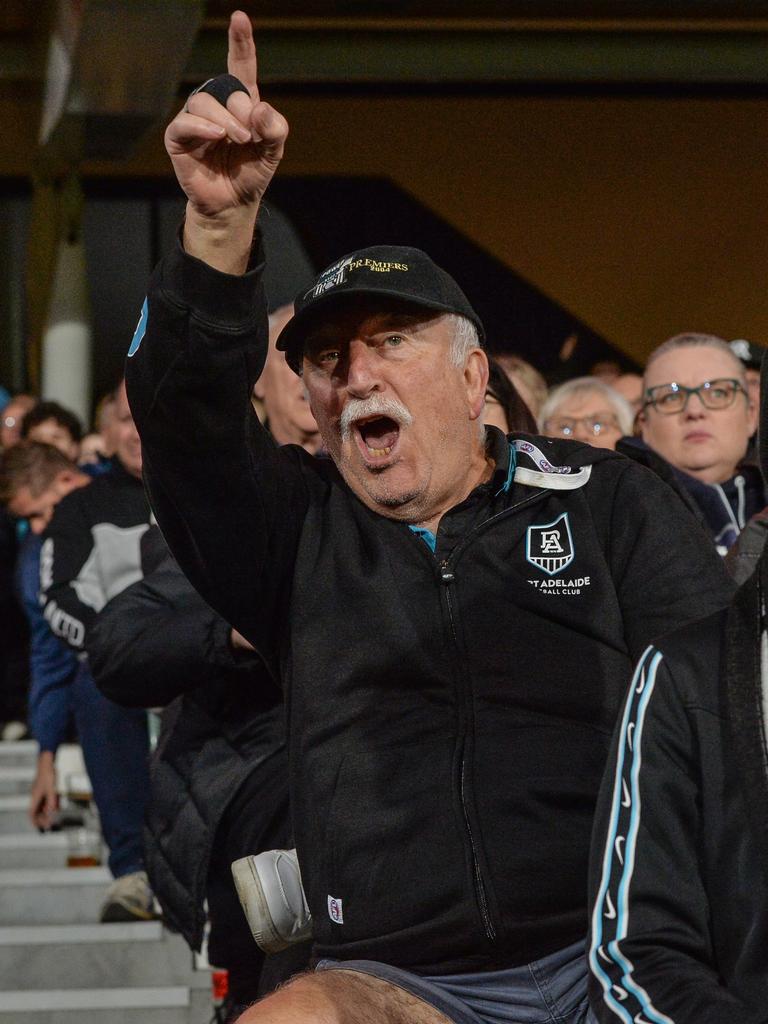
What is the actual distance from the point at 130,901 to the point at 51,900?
0.69 m

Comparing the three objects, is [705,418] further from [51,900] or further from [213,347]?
[51,900]

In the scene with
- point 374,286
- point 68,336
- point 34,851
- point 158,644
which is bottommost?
point 34,851

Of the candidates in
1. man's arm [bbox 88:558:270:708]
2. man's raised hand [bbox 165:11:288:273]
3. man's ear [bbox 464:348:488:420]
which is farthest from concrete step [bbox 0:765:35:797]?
man's raised hand [bbox 165:11:288:273]

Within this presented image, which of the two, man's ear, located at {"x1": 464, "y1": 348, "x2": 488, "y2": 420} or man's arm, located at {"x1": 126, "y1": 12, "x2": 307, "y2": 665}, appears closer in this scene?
man's arm, located at {"x1": 126, "y1": 12, "x2": 307, "y2": 665}

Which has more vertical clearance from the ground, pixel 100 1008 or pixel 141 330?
pixel 141 330

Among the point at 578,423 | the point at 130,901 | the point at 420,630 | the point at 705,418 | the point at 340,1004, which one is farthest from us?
the point at 130,901

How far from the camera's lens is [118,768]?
187 inches

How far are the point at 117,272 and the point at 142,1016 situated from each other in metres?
12.2

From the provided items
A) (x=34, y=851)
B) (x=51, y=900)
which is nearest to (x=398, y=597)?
(x=51, y=900)

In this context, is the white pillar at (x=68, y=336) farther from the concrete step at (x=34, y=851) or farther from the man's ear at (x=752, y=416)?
the man's ear at (x=752, y=416)

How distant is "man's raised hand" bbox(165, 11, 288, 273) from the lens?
2.04 metres

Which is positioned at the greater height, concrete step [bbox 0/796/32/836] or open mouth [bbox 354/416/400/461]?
open mouth [bbox 354/416/400/461]

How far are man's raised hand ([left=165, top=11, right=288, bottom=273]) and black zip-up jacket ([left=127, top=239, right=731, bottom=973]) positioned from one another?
4 centimetres

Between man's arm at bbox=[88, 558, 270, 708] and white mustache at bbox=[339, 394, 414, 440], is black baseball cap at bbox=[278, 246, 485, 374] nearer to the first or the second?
white mustache at bbox=[339, 394, 414, 440]
